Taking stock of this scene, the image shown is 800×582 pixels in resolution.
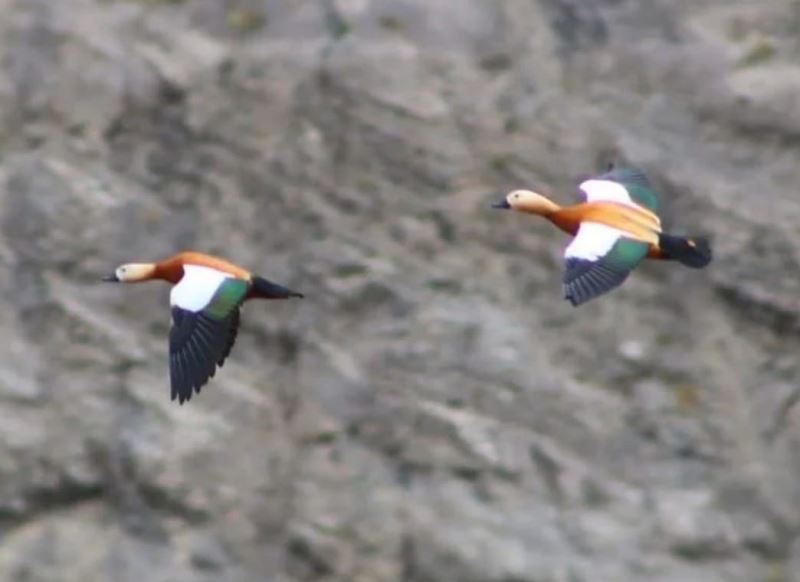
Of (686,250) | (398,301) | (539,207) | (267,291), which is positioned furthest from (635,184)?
(398,301)

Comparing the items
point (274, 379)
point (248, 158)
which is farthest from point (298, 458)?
point (248, 158)

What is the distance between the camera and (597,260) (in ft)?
32.4

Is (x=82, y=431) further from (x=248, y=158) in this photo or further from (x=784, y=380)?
(x=784, y=380)

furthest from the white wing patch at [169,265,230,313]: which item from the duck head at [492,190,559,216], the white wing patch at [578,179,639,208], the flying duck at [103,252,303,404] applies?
the white wing patch at [578,179,639,208]

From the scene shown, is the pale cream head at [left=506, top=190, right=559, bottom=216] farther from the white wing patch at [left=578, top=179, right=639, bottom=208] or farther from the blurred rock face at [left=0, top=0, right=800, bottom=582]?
the blurred rock face at [left=0, top=0, right=800, bottom=582]

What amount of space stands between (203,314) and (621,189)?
1.55 metres

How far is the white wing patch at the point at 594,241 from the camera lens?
992cm

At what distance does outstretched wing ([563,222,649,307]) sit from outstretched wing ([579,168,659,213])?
1.27 feet

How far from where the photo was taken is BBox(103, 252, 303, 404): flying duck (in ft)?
32.4

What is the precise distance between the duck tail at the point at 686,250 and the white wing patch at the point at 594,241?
16 centimetres

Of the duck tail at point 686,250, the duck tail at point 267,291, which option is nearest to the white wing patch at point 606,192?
the duck tail at point 686,250

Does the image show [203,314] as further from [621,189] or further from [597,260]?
[621,189]

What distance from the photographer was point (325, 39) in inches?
505

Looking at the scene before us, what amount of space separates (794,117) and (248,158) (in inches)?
82.7
